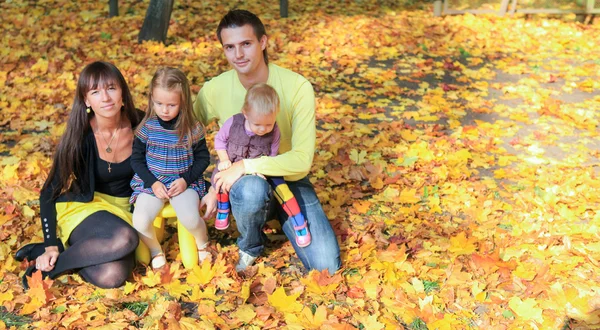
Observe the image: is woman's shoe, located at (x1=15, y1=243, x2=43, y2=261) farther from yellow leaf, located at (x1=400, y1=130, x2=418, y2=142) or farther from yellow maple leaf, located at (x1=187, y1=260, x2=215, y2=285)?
yellow leaf, located at (x1=400, y1=130, x2=418, y2=142)

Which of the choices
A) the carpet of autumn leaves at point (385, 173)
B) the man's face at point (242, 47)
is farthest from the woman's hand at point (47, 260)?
the man's face at point (242, 47)

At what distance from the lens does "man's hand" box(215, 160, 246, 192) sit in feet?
9.95

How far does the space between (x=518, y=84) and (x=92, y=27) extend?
5.38 m

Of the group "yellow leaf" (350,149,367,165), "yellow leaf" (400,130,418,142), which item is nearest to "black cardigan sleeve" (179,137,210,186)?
"yellow leaf" (350,149,367,165)

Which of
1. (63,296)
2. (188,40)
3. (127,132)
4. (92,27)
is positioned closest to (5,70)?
(92,27)

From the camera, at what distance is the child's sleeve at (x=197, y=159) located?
311 centimetres

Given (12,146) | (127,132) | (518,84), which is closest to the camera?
(127,132)

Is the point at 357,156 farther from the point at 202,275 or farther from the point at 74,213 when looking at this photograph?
the point at 74,213

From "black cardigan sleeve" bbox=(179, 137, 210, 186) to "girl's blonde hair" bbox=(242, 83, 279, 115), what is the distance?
0.43 metres

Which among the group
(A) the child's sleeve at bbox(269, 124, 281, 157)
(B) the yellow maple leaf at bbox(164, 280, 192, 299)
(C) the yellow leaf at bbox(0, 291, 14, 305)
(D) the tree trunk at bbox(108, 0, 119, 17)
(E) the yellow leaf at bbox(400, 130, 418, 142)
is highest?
(A) the child's sleeve at bbox(269, 124, 281, 157)

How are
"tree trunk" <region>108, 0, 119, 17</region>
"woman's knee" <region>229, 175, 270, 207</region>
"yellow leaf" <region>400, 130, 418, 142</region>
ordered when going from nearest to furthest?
"woman's knee" <region>229, 175, 270, 207</region> < "yellow leaf" <region>400, 130, 418, 142</region> < "tree trunk" <region>108, 0, 119, 17</region>

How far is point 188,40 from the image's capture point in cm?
740

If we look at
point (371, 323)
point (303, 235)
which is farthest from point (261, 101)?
point (371, 323)

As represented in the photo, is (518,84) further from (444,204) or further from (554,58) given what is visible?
(444,204)
